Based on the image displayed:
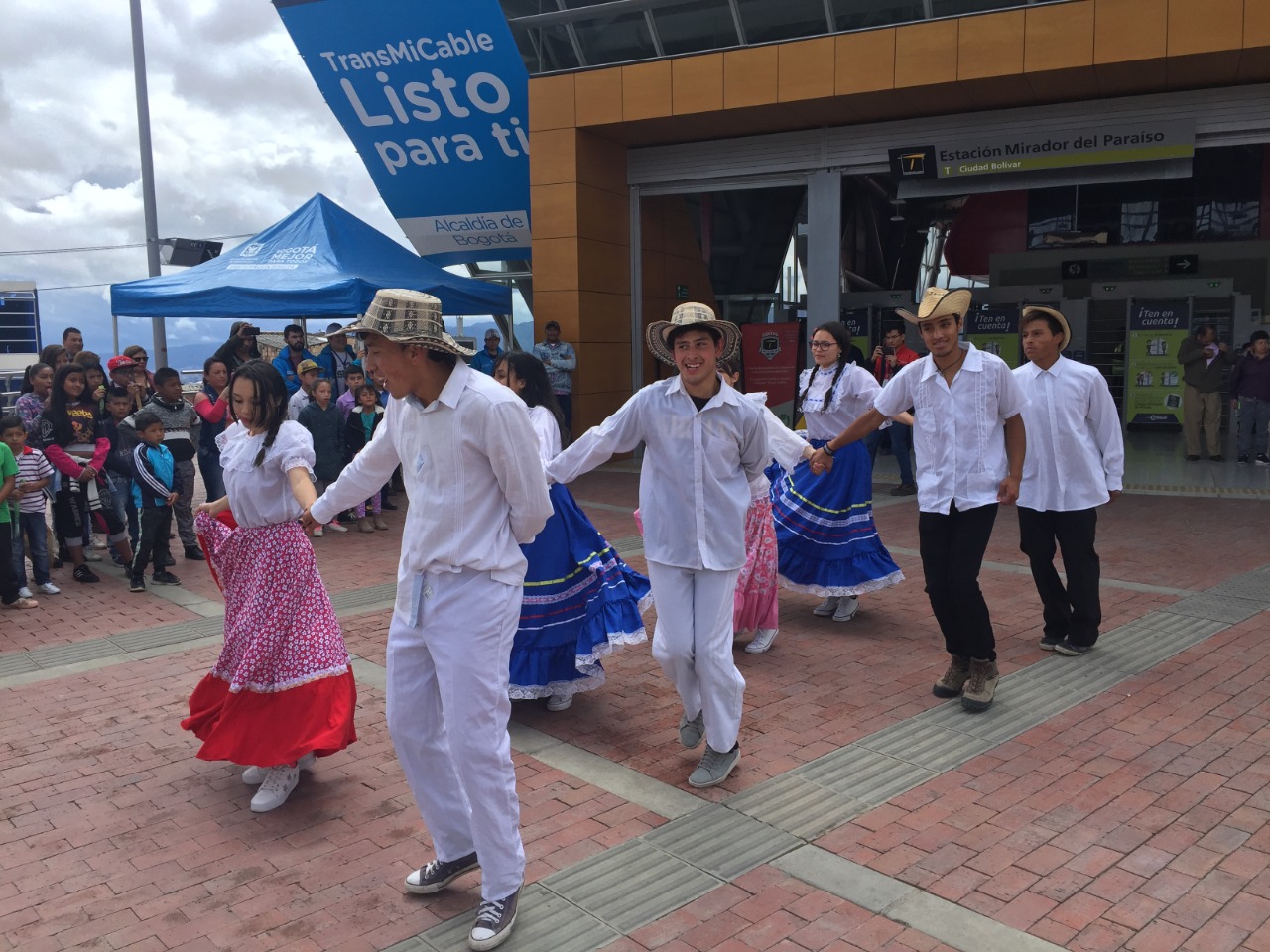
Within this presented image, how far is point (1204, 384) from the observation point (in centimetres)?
1472

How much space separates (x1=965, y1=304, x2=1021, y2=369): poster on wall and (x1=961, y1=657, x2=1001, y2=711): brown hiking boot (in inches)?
564

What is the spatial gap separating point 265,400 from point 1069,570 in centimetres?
429

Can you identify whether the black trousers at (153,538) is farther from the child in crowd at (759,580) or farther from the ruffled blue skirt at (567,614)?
the child in crowd at (759,580)

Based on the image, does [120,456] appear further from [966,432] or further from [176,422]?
[966,432]

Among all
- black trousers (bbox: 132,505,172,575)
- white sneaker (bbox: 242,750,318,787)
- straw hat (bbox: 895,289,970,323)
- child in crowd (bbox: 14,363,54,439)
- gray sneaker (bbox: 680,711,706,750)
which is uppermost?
straw hat (bbox: 895,289,970,323)

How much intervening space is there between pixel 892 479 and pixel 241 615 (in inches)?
417

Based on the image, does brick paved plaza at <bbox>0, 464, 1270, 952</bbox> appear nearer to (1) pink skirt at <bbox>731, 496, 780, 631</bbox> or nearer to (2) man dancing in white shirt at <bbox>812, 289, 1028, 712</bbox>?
(1) pink skirt at <bbox>731, 496, 780, 631</bbox>

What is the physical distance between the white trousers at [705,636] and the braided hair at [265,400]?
163cm

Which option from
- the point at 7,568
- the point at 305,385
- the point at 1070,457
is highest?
the point at 305,385

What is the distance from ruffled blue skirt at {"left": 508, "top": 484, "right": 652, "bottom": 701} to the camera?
16.6 feet

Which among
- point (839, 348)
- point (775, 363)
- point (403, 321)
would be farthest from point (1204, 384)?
point (403, 321)

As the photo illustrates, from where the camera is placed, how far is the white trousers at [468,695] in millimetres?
3211

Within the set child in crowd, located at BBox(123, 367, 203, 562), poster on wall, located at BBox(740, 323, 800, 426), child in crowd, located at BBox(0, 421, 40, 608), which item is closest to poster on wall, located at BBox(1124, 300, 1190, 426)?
poster on wall, located at BBox(740, 323, 800, 426)

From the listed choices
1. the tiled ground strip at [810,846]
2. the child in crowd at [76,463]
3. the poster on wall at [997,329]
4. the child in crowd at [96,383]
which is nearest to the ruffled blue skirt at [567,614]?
the tiled ground strip at [810,846]
